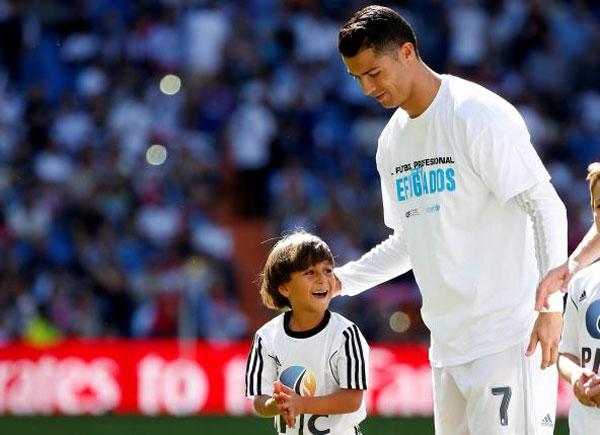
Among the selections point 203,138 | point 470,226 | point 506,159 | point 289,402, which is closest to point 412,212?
point 470,226

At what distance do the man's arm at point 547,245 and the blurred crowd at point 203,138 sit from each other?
28.2 ft

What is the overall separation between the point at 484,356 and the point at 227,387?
295 inches

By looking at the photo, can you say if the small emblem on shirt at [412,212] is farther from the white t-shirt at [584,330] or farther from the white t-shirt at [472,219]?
the white t-shirt at [584,330]

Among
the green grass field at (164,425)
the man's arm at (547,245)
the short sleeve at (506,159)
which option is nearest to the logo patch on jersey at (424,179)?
the short sleeve at (506,159)

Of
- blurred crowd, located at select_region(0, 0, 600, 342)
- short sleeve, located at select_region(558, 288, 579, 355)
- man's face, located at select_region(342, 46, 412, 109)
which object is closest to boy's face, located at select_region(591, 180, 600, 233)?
short sleeve, located at select_region(558, 288, 579, 355)

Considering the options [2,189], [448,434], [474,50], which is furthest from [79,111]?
[448,434]

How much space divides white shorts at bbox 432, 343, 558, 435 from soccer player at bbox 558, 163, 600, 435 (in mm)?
112

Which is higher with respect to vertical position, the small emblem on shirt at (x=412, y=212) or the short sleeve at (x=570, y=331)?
the small emblem on shirt at (x=412, y=212)

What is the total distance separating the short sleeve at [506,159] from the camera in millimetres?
5082

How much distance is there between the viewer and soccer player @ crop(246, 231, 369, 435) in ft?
18.2

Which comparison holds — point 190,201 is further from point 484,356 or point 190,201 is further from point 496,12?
point 484,356

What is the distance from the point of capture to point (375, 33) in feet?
17.2

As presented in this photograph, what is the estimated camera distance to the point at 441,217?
528 cm

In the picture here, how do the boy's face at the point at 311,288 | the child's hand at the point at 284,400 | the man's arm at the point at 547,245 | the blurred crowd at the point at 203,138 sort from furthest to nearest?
the blurred crowd at the point at 203,138 → the boy's face at the point at 311,288 → the child's hand at the point at 284,400 → the man's arm at the point at 547,245
